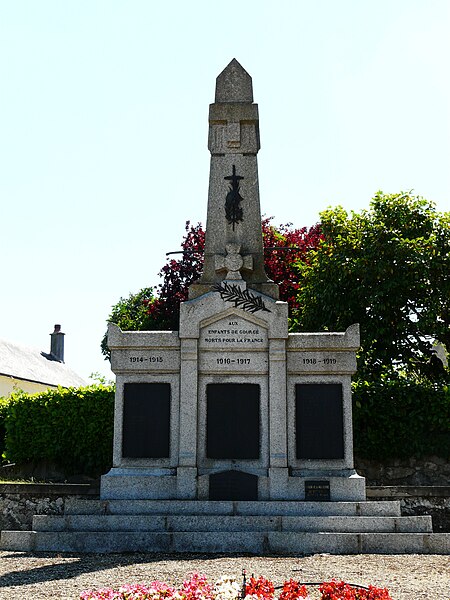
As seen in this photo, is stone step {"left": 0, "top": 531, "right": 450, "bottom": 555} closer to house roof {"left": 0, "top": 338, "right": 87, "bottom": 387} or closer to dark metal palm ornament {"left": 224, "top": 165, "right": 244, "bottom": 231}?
dark metal palm ornament {"left": 224, "top": 165, "right": 244, "bottom": 231}

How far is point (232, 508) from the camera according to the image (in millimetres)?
10766

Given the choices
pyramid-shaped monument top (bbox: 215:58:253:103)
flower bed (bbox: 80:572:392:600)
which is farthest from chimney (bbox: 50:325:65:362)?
flower bed (bbox: 80:572:392:600)

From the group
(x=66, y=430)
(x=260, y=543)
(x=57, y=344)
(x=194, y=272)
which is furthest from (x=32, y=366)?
(x=260, y=543)

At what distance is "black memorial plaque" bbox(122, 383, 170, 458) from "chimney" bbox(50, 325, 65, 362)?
3620 centimetres

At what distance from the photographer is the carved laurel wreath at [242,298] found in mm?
12281

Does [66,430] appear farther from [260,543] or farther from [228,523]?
[260,543]

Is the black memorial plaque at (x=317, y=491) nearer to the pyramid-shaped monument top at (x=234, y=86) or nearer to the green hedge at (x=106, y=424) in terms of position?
the green hedge at (x=106, y=424)

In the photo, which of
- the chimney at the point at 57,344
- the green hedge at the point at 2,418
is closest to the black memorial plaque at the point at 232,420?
the green hedge at the point at 2,418

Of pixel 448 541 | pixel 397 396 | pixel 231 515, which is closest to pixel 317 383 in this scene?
pixel 231 515

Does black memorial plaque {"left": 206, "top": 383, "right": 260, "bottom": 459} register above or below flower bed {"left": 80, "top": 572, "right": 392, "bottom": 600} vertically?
above

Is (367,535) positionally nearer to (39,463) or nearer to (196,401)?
(196,401)

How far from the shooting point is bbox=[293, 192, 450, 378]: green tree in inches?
695

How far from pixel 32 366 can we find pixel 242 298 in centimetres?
3056

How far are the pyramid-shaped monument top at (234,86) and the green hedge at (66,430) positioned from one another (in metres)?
7.44
